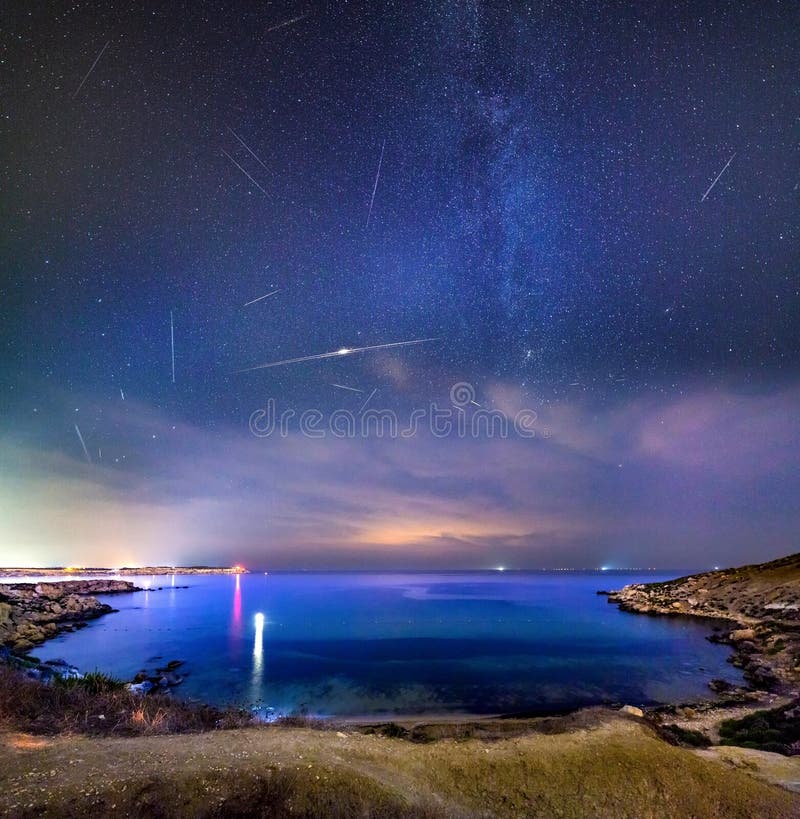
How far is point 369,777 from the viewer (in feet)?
36.6

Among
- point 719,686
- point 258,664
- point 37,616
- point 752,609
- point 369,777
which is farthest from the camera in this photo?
point 752,609

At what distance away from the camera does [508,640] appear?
54.6 m

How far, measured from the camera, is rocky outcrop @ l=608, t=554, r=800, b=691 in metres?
32.3

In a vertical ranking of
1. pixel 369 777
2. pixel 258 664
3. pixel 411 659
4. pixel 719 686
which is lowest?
pixel 411 659

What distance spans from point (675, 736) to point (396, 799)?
1259cm

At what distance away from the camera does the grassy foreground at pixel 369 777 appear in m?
9.60

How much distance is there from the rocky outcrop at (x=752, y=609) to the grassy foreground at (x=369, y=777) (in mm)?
21969

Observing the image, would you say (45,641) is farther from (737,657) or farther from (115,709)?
(737,657)

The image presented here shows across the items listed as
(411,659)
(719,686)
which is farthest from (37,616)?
(719,686)

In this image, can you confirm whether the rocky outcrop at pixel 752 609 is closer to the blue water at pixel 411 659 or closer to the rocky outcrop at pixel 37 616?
the blue water at pixel 411 659

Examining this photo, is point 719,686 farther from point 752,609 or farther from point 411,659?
point 752,609

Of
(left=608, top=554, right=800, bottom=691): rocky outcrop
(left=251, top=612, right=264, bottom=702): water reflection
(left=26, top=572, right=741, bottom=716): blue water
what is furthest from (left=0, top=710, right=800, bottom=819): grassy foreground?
(left=608, top=554, right=800, bottom=691): rocky outcrop

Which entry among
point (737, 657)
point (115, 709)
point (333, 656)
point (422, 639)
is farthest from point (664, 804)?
point (422, 639)

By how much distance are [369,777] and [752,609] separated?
66710mm
